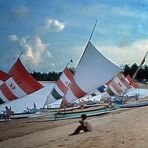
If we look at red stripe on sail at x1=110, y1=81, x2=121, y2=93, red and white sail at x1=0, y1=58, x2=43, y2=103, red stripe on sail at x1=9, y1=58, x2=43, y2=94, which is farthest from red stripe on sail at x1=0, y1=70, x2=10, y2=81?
red stripe on sail at x1=110, y1=81, x2=121, y2=93

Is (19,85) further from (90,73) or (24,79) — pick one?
(90,73)

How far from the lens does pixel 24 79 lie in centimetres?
2533

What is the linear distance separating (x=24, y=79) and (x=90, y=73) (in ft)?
14.2

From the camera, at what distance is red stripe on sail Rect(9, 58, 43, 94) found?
989 inches

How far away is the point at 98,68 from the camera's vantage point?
1009 inches

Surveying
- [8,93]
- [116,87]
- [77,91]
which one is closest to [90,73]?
[77,91]

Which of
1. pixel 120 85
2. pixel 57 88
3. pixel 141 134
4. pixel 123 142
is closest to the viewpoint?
pixel 123 142

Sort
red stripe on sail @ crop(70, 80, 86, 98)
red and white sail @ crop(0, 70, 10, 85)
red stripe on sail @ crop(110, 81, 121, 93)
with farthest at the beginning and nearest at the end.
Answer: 1. red stripe on sail @ crop(110, 81, 121, 93)
2. red and white sail @ crop(0, 70, 10, 85)
3. red stripe on sail @ crop(70, 80, 86, 98)

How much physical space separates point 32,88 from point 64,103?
7.61ft

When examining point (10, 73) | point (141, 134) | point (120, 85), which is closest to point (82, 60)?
point (10, 73)

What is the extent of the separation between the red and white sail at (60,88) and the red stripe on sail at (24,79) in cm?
594

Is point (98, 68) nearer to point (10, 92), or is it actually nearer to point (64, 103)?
point (64, 103)

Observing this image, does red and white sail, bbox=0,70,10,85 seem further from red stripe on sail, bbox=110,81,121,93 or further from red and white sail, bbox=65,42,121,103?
red stripe on sail, bbox=110,81,121,93

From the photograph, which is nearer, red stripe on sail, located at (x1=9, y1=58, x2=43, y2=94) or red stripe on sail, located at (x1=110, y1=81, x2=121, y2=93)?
red stripe on sail, located at (x1=9, y1=58, x2=43, y2=94)
